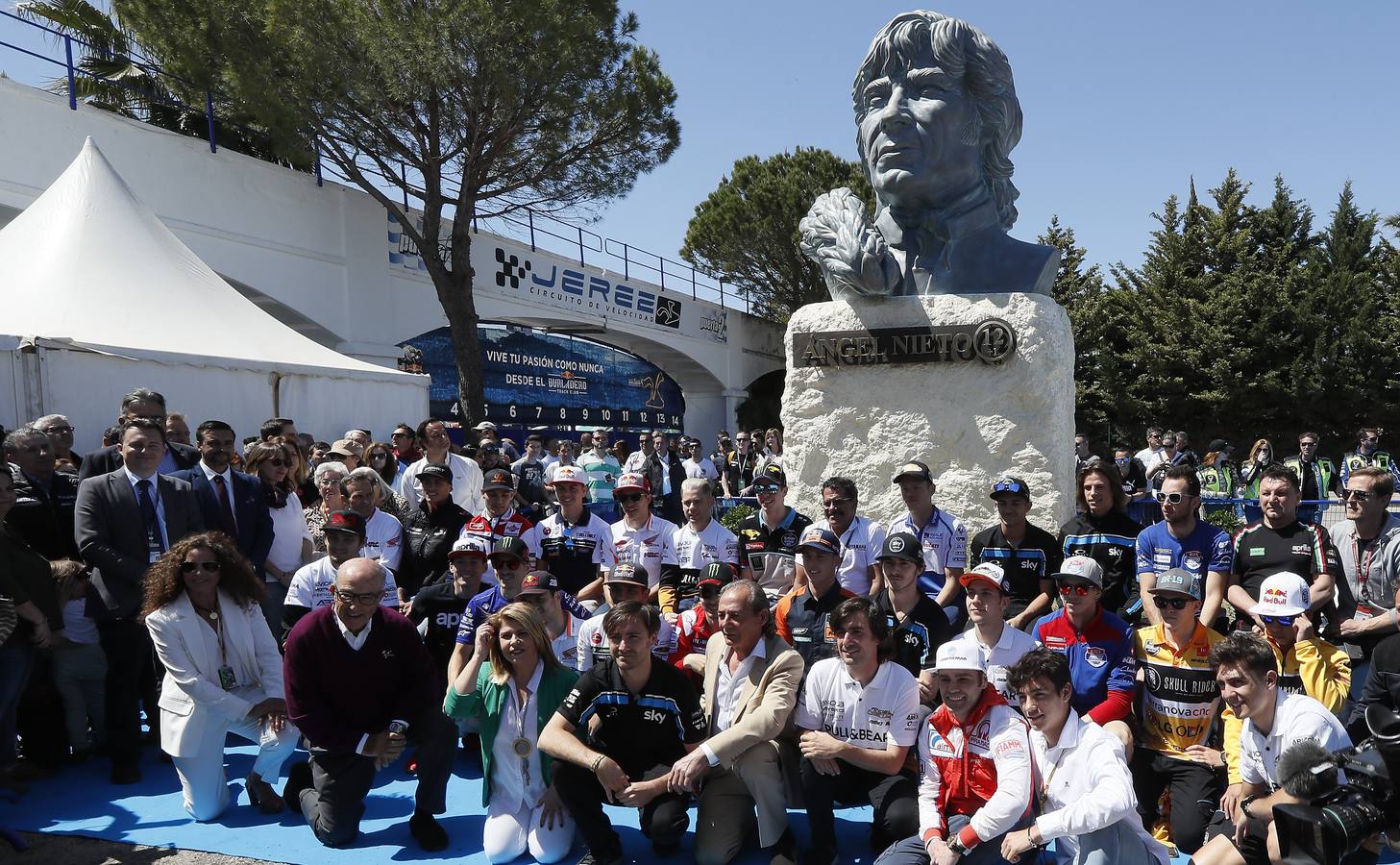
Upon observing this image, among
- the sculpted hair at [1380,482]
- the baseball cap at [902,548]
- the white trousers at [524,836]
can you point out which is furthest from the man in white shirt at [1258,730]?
the white trousers at [524,836]

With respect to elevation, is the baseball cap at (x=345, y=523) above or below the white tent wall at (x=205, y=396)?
below

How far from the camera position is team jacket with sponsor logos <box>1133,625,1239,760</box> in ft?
12.5

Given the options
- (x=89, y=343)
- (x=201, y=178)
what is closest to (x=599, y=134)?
(x=201, y=178)

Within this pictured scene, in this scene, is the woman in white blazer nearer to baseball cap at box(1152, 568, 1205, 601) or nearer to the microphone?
baseball cap at box(1152, 568, 1205, 601)

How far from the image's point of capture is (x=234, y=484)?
5.51m

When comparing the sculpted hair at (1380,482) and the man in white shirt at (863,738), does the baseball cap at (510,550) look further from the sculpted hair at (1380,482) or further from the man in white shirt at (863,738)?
the sculpted hair at (1380,482)

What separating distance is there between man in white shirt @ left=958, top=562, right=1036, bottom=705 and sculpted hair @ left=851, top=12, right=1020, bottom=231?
3.99m

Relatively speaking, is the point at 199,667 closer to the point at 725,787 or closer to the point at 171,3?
the point at 725,787

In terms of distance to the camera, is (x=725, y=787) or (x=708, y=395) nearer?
(x=725, y=787)

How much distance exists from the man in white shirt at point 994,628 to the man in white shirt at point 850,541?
0.93m

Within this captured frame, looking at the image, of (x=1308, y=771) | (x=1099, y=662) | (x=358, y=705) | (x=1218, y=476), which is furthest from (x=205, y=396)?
(x=1218, y=476)

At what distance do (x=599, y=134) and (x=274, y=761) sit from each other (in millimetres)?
12994

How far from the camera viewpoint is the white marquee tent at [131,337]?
7.77 meters

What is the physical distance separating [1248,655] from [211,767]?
4.36 m
